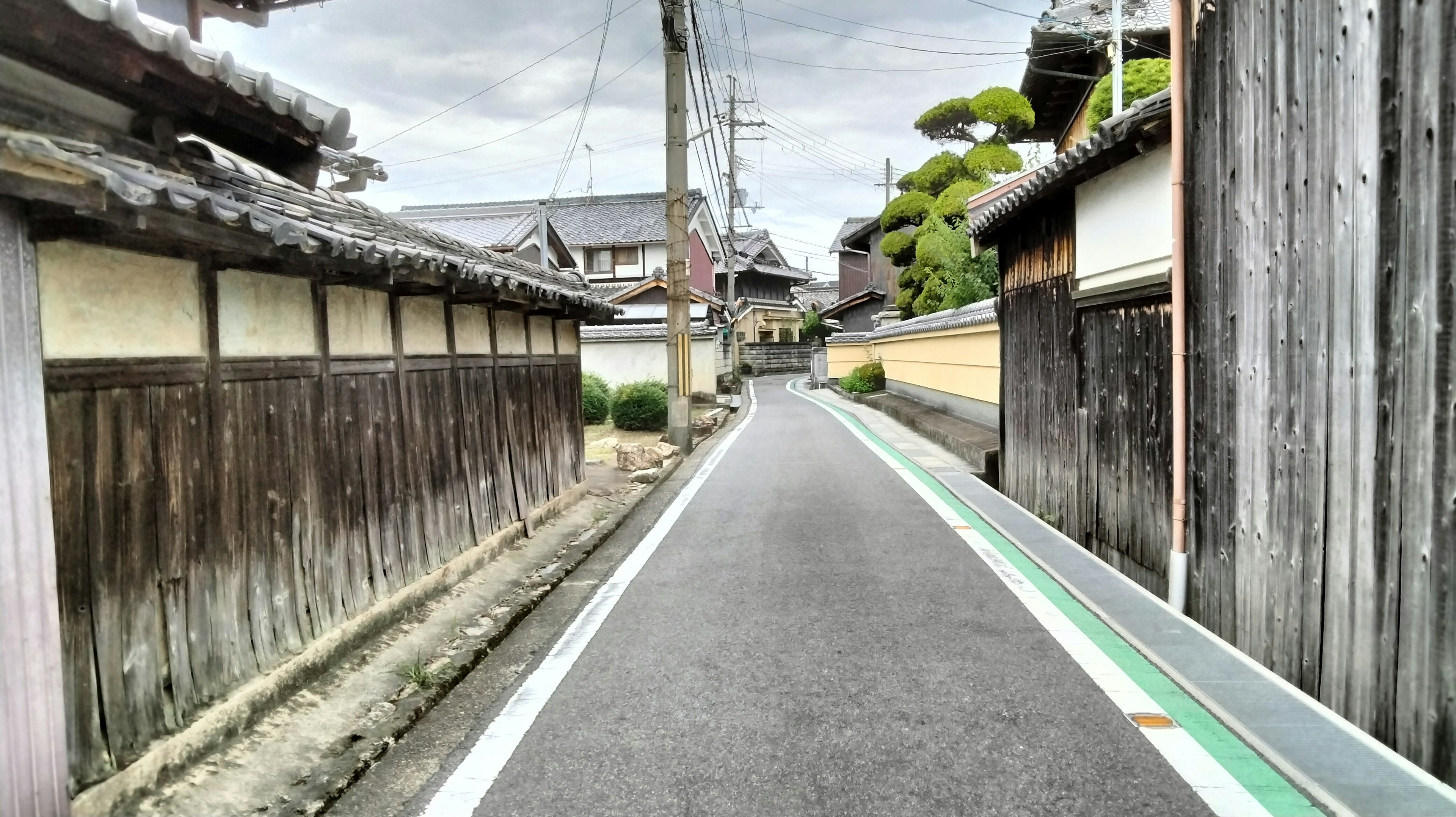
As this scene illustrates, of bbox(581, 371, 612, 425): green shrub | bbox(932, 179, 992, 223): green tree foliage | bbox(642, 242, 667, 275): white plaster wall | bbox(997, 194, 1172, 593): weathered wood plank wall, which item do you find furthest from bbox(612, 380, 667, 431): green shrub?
bbox(642, 242, 667, 275): white plaster wall

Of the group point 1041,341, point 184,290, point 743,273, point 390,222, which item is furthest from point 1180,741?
point 743,273

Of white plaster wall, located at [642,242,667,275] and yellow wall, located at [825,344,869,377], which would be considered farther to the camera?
white plaster wall, located at [642,242,667,275]

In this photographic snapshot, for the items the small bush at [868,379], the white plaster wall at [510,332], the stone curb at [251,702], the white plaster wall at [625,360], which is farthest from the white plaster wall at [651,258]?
the stone curb at [251,702]

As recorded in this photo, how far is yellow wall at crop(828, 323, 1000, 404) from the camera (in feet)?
60.1

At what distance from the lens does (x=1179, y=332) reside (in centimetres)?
640

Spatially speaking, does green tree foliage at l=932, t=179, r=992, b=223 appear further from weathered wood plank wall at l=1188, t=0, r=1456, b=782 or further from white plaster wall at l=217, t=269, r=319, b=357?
white plaster wall at l=217, t=269, r=319, b=357

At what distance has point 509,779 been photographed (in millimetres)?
4121

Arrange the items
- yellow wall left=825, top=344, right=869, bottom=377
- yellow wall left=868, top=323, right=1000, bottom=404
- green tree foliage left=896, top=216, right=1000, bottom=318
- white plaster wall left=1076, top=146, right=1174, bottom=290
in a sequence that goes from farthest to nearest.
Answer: yellow wall left=825, top=344, right=869, bottom=377
green tree foliage left=896, top=216, right=1000, bottom=318
yellow wall left=868, top=323, right=1000, bottom=404
white plaster wall left=1076, top=146, right=1174, bottom=290

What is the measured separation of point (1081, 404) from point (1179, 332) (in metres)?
3.14

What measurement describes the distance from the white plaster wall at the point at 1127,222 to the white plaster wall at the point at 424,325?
20.6ft

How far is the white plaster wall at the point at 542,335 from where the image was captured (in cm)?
1072

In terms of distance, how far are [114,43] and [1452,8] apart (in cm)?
567

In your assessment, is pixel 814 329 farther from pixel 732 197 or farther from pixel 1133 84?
pixel 1133 84

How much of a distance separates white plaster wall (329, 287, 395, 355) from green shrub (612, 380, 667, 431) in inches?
646
